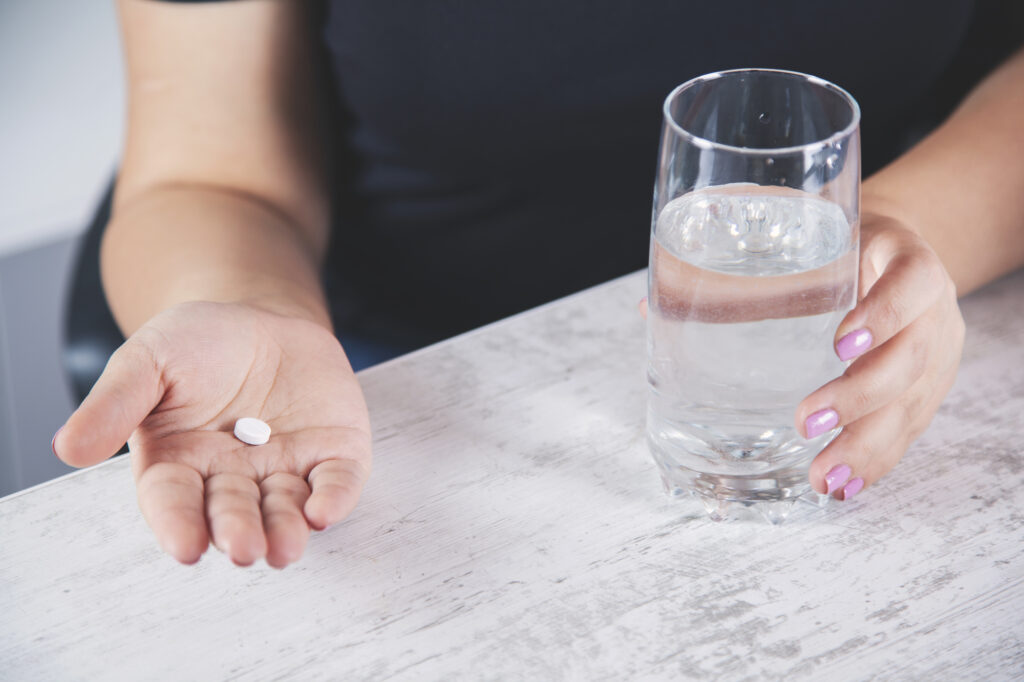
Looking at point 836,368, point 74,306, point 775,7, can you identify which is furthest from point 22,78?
point 836,368

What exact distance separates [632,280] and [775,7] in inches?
13.2

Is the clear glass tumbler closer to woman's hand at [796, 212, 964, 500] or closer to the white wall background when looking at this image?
woman's hand at [796, 212, 964, 500]

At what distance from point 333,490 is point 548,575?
0.43 ft

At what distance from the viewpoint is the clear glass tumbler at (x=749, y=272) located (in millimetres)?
492

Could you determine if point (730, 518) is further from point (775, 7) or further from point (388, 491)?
point (775, 7)

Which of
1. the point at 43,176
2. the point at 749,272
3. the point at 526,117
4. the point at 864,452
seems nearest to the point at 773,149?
the point at 749,272

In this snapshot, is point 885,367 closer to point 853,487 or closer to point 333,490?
point 853,487

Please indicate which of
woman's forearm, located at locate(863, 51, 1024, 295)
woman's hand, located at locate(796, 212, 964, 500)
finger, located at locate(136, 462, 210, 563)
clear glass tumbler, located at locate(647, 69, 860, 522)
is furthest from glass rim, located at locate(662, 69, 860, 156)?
finger, located at locate(136, 462, 210, 563)

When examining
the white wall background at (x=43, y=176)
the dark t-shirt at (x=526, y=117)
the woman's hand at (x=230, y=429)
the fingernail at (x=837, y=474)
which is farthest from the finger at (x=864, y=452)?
the white wall background at (x=43, y=176)

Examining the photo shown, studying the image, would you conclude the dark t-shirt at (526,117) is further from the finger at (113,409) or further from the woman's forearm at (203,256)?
the finger at (113,409)

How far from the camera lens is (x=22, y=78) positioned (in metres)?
1.88

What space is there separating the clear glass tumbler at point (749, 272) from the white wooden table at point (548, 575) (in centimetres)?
4

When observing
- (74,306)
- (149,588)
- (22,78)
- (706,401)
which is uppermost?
(706,401)

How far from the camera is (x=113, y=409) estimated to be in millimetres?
500
